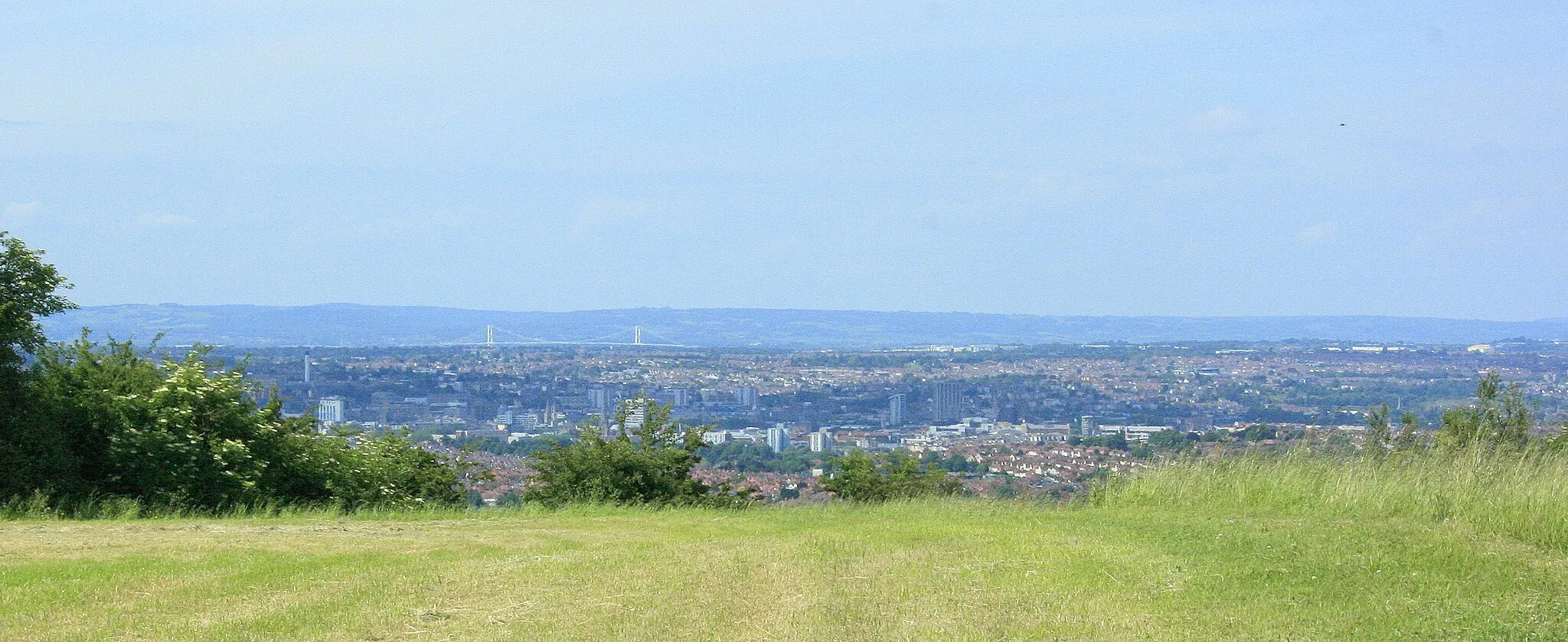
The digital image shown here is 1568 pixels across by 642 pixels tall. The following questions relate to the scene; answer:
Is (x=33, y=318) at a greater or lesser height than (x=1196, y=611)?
greater

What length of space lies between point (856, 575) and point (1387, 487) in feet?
27.0

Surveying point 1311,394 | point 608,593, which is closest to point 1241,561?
point 608,593

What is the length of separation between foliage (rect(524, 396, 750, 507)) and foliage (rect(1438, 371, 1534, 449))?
11.1 metres

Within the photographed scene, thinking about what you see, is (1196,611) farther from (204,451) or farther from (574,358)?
(574,358)

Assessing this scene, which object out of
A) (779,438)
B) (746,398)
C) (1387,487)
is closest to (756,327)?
(746,398)

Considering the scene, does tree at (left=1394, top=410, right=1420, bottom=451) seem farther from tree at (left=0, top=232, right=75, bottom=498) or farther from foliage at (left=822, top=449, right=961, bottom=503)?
tree at (left=0, top=232, right=75, bottom=498)

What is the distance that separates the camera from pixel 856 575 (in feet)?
35.6

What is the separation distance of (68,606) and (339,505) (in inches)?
399

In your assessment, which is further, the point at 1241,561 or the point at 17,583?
the point at 1241,561

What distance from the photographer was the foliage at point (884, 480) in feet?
74.1

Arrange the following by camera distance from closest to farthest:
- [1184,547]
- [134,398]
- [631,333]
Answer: [1184,547]
[134,398]
[631,333]

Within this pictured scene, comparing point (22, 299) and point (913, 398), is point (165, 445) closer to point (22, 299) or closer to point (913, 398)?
point (22, 299)

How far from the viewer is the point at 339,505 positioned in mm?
19266

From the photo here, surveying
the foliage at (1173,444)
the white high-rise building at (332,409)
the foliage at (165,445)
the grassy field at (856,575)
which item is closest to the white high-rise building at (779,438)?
the white high-rise building at (332,409)
